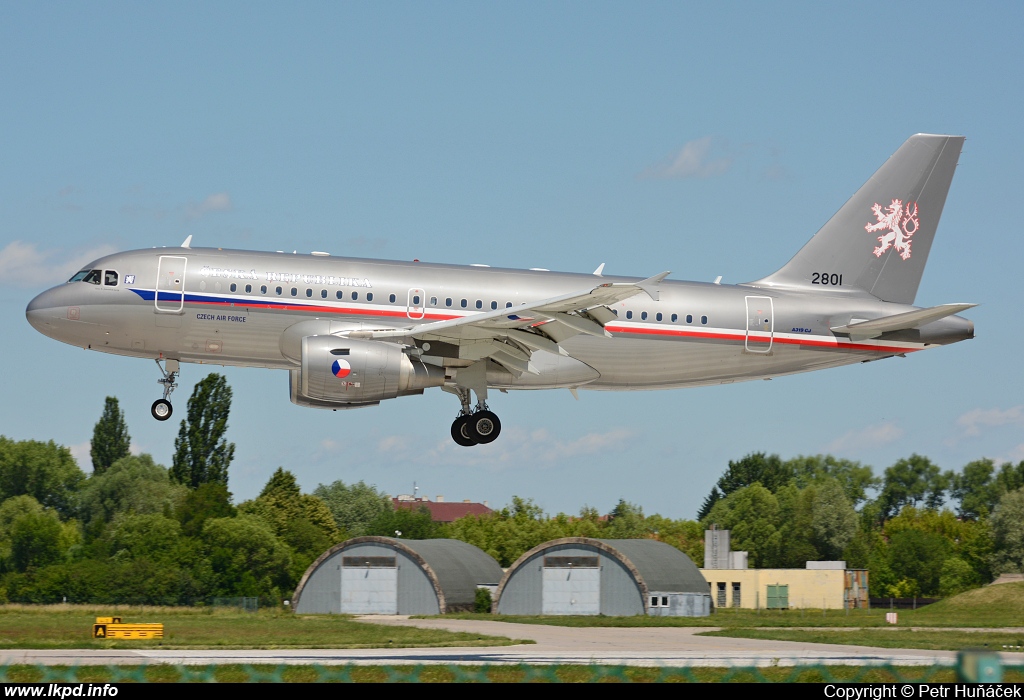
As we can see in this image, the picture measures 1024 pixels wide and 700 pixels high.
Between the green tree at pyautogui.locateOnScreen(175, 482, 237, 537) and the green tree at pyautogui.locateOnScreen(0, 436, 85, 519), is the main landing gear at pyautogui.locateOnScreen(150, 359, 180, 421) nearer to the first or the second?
the green tree at pyautogui.locateOnScreen(175, 482, 237, 537)

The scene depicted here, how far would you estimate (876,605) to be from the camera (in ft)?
263

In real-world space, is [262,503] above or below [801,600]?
above

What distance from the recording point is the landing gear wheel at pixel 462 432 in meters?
34.0

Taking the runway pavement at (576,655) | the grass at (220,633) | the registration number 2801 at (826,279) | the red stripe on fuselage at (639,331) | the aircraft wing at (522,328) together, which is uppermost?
the registration number 2801 at (826,279)

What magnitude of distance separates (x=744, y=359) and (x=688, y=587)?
3063cm

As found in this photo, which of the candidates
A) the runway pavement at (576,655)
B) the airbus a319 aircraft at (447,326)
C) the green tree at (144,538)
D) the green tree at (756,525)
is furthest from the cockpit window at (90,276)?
the green tree at (756,525)

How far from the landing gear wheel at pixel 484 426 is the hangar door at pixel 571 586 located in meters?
31.2

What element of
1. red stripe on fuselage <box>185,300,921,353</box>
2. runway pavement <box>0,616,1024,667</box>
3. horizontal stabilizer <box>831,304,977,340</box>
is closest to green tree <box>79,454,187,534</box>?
runway pavement <box>0,616,1024,667</box>

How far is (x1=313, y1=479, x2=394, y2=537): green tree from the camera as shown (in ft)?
454

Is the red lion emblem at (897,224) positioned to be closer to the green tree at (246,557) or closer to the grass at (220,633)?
the grass at (220,633)

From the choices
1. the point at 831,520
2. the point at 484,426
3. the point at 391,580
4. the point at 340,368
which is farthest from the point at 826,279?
the point at 831,520
